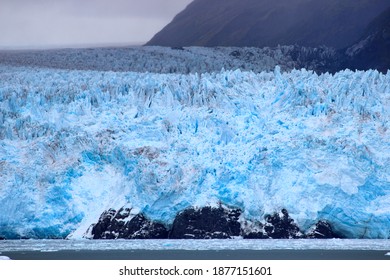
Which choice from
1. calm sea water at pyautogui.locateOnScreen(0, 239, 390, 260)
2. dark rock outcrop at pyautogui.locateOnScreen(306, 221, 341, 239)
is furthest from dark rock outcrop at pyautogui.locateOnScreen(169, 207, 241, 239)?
dark rock outcrop at pyautogui.locateOnScreen(306, 221, 341, 239)

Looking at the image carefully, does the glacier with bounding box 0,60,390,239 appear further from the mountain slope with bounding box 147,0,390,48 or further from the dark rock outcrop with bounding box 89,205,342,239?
the mountain slope with bounding box 147,0,390,48

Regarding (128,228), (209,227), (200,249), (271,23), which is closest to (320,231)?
(209,227)

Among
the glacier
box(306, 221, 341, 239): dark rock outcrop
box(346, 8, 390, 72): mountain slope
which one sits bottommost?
box(306, 221, 341, 239): dark rock outcrop

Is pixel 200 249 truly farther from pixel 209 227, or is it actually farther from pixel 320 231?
pixel 320 231

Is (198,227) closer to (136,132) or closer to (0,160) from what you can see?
(136,132)
